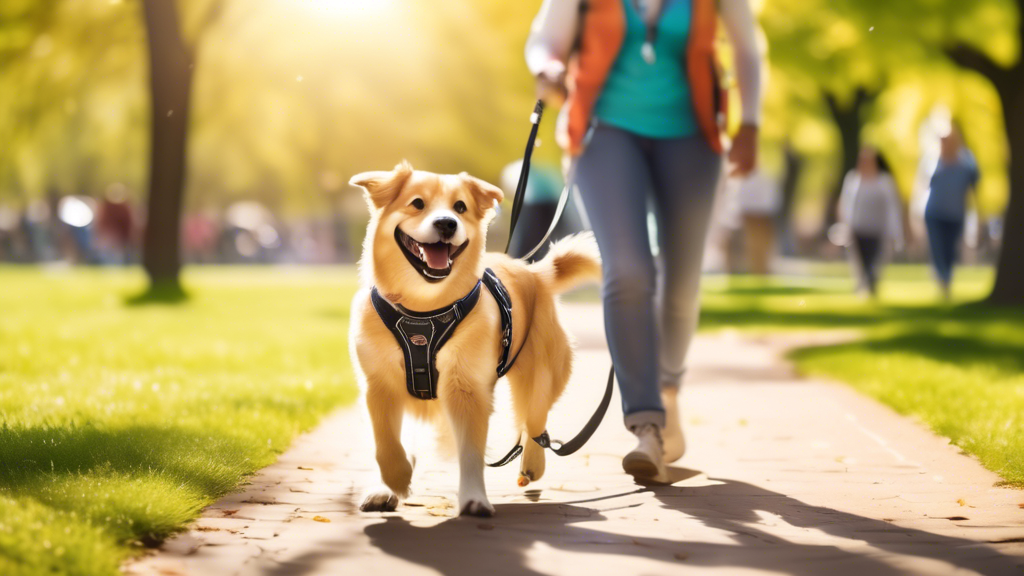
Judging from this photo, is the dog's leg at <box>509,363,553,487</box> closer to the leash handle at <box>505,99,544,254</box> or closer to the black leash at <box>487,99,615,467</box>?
the black leash at <box>487,99,615,467</box>

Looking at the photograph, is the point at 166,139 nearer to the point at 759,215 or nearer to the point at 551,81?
the point at 759,215

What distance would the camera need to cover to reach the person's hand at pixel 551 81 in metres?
4.70

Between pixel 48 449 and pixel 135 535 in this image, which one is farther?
pixel 48 449

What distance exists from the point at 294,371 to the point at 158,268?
394 inches

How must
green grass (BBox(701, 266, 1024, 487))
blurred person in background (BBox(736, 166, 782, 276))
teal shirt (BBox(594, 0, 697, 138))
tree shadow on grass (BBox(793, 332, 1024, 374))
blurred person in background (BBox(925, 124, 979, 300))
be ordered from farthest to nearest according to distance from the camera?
blurred person in background (BBox(736, 166, 782, 276)) < blurred person in background (BBox(925, 124, 979, 300)) < tree shadow on grass (BBox(793, 332, 1024, 374)) < green grass (BBox(701, 266, 1024, 487)) < teal shirt (BBox(594, 0, 697, 138))

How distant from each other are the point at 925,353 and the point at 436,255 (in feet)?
23.0

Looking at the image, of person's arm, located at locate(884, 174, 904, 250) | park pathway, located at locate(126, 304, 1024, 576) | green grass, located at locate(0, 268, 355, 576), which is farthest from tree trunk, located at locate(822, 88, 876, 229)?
park pathway, located at locate(126, 304, 1024, 576)

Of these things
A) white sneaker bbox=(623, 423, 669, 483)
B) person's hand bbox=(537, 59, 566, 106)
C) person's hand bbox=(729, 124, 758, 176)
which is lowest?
white sneaker bbox=(623, 423, 669, 483)

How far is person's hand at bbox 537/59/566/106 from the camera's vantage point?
470 centimetres

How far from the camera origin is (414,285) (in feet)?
13.7

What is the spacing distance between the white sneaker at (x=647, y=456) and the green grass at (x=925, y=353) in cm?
143

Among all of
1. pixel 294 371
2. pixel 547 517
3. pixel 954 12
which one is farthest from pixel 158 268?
pixel 547 517

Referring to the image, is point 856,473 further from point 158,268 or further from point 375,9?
point 375,9

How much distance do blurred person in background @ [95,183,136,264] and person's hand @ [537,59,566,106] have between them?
29599 mm
